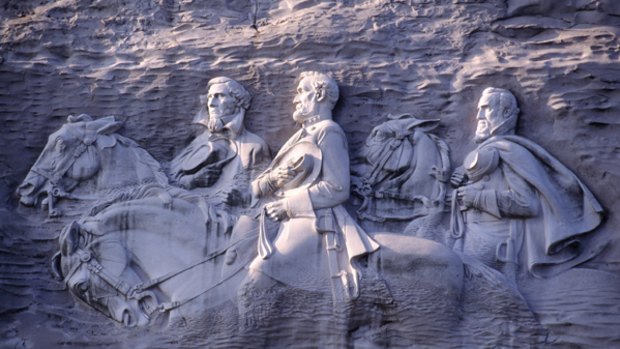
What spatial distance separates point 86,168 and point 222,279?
1.34 metres

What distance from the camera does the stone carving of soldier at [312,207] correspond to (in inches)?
380

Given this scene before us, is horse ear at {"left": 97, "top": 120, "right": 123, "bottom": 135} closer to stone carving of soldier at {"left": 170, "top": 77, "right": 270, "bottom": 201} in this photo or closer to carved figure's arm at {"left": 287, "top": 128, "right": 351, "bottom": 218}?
stone carving of soldier at {"left": 170, "top": 77, "right": 270, "bottom": 201}

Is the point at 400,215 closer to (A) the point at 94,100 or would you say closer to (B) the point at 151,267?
(B) the point at 151,267

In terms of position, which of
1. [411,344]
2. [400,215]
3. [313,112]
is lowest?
[411,344]

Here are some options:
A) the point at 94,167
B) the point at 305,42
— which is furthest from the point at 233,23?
the point at 94,167

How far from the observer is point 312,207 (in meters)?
9.84

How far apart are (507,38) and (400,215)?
4.96 ft

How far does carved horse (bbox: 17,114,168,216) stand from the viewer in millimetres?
10336

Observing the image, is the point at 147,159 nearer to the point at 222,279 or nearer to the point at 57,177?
the point at 57,177

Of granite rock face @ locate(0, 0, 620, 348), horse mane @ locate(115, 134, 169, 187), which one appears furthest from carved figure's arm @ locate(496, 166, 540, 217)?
horse mane @ locate(115, 134, 169, 187)

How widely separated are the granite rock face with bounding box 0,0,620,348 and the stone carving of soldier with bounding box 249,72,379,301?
18 cm

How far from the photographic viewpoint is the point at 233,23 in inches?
426

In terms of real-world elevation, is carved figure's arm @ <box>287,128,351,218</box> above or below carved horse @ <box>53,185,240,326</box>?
above

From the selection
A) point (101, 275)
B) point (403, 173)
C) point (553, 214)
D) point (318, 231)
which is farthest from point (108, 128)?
point (553, 214)
